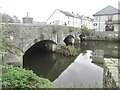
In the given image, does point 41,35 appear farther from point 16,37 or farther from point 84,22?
point 84,22

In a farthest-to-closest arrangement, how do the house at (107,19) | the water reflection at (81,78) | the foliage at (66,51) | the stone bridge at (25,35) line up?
the house at (107,19) < the foliage at (66,51) < the stone bridge at (25,35) < the water reflection at (81,78)

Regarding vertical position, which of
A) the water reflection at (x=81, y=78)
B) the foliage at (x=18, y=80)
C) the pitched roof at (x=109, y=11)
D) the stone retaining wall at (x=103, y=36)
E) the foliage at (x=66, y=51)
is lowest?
the water reflection at (x=81, y=78)

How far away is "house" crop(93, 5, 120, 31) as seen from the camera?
147 feet

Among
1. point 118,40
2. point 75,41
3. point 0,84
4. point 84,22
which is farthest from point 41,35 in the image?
point 84,22

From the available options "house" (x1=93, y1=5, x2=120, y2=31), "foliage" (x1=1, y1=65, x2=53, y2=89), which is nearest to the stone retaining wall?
"house" (x1=93, y1=5, x2=120, y2=31)

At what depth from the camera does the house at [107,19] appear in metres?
45.0

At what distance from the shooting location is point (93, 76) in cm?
1288

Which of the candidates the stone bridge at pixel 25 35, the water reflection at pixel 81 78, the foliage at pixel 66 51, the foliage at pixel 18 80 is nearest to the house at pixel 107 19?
the foliage at pixel 66 51

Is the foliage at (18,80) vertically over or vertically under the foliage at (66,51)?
over

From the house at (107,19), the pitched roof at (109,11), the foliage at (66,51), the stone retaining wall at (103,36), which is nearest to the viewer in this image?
the foliage at (66,51)

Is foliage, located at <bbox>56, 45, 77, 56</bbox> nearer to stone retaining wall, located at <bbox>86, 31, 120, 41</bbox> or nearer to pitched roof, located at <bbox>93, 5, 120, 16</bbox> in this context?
stone retaining wall, located at <bbox>86, 31, 120, 41</bbox>

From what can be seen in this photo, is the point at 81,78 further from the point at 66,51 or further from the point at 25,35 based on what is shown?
the point at 66,51

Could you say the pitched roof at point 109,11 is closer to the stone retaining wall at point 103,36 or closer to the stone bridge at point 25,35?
the stone retaining wall at point 103,36

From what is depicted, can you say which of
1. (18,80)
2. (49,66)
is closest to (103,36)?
(49,66)
